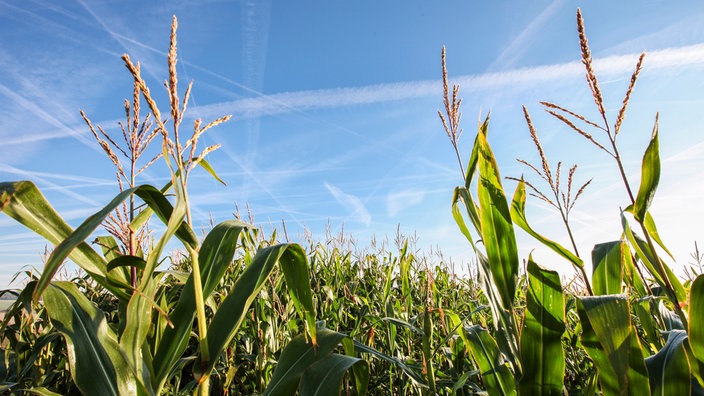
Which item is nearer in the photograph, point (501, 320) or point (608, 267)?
point (608, 267)

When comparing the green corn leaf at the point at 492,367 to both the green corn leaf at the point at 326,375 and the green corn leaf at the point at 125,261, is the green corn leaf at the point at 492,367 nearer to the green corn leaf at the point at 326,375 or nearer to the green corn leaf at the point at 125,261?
the green corn leaf at the point at 326,375

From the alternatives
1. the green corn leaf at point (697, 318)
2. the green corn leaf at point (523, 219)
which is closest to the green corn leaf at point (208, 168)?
the green corn leaf at point (523, 219)

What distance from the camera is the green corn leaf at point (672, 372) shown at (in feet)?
3.95

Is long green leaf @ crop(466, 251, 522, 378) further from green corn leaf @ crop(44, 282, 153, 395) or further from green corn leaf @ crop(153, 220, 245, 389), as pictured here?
green corn leaf @ crop(44, 282, 153, 395)

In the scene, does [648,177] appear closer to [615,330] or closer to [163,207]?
[615,330]

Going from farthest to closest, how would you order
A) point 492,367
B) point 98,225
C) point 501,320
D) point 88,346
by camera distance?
point 492,367 → point 501,320 → point 88,346 → point 98,225

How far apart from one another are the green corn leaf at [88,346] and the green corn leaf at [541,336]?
1119 millimetres

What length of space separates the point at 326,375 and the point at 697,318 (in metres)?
1.09

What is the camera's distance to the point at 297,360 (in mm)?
1382

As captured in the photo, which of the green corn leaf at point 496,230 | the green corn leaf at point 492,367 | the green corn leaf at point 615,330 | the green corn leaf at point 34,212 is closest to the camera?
the green corn leaf at point 34,212

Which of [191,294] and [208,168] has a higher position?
[208,168]

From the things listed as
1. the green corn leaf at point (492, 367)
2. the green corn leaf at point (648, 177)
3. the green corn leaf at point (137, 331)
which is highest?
the green corn leaf at point (648, 177)

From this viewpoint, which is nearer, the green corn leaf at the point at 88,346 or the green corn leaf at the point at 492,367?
the green corn leaf at the point at 88,346

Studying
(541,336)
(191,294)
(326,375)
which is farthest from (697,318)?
(191,294)
